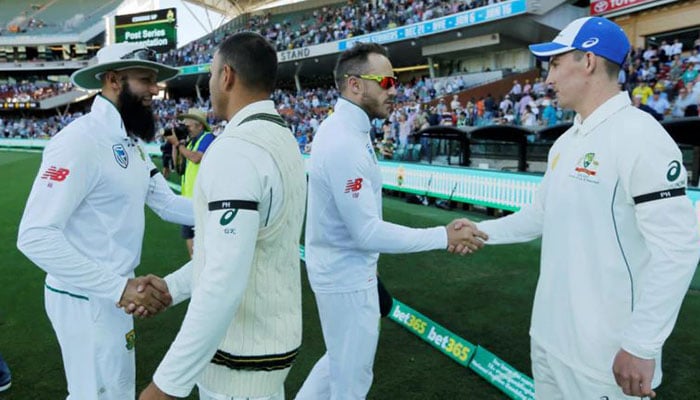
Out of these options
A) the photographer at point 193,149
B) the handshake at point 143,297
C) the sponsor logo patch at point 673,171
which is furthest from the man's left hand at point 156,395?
the photographer at point 193,149

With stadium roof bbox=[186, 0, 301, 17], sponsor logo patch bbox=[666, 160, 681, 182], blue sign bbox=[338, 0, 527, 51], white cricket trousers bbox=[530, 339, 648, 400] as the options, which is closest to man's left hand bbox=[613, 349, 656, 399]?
white cricket trousers bbox=[530, 339, 648, 400]

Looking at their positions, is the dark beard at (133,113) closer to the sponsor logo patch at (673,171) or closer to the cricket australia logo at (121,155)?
the cricket australia logo at (121,155)

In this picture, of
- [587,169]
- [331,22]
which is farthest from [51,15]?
[587,169]

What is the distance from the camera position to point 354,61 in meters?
3.10

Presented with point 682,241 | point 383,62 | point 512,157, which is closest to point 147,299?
point 383,62

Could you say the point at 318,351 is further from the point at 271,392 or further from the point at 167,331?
the point at 271,392

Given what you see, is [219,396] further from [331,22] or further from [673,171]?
[331,22]

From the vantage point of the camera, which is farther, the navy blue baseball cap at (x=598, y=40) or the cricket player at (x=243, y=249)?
the navy blue baseball cap at (x=598, y=40)

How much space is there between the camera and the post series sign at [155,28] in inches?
1737

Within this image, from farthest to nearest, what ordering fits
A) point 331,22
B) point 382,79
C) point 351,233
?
1. point 331,22
2. point 382,79
3. point 351,233

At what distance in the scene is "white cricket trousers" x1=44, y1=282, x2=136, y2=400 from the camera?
2.55 meters

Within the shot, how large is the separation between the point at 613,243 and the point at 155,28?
4868 centimetres

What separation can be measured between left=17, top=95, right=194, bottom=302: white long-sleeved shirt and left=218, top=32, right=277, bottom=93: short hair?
3.30 ft

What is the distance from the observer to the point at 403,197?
14.6 metres
